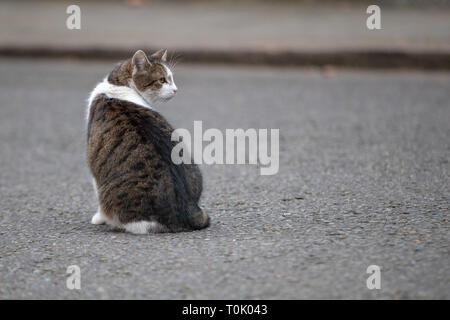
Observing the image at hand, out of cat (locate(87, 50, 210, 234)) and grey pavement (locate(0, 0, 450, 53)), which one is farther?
grey pavement (locate(0, 0, 450, 53))

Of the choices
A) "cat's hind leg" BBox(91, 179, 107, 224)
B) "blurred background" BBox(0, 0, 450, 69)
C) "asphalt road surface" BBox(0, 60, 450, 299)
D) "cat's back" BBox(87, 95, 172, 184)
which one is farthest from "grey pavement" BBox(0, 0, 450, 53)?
"cat's hind leg" BBox(91, 179, 107, 224)

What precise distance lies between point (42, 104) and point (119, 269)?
4.88 m

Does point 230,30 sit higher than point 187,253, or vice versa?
point 230,30

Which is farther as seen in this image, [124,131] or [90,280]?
[124,131]

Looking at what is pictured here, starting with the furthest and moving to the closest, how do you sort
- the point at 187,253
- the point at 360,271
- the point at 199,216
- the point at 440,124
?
the point at 440,124
the point at 199,216
the point at 187,253
the point at 360,271

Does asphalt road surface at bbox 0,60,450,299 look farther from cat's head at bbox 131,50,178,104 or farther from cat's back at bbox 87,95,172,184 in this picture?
cat's head at bbox 131,50,178,104

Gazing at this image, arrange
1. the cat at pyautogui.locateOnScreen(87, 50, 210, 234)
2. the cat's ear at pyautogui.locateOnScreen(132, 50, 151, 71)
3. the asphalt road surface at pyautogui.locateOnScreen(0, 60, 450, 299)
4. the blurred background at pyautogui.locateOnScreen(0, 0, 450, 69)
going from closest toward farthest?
the asphalt road surface at pyautogui.locateOnScreen(0, 60, 450, 299) < the cat at pyautogui.locateOnScreen(87, 50, 210, 234) < the cat's ear at pyautogui.locateOnScreen(132, 50, 151, 71) < the blurred background at pyautogui.locateOnScreen(0, 0, 450, 69)

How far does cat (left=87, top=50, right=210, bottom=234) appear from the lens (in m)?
3.90

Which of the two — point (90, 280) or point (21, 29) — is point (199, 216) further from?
point (21, 29)

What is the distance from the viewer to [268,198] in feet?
15.7

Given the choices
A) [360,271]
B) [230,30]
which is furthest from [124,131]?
[230,30]

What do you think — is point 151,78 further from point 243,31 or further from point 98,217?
point 243,31

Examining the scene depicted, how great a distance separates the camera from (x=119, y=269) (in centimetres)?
347

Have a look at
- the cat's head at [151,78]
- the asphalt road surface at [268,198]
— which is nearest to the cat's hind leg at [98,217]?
the asphalt road surface at [268,198]
